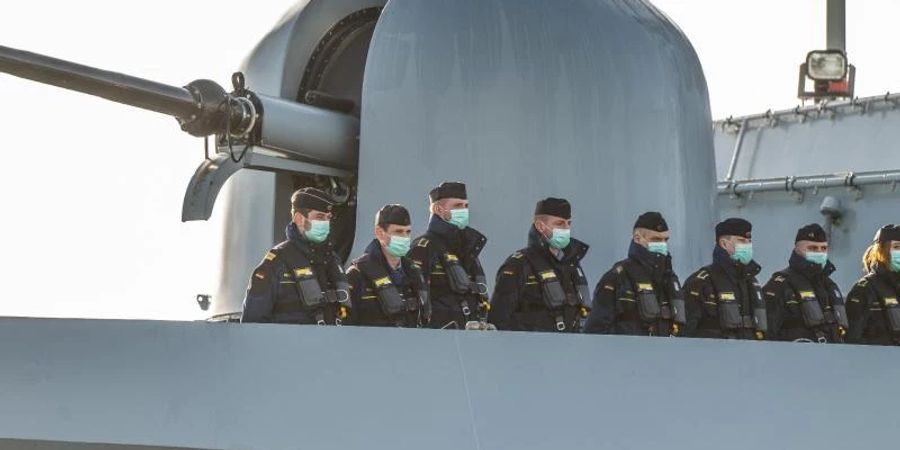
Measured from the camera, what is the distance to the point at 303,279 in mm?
8477

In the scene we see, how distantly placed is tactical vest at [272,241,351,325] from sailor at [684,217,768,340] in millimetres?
1857

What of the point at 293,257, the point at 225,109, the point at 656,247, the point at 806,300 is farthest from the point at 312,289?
the point at 806,300

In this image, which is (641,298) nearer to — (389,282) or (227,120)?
(389,282)

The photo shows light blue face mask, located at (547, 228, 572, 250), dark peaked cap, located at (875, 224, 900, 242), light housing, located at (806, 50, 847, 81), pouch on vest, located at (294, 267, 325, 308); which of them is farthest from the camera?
light housing, located at (806, 50, 847, 81)

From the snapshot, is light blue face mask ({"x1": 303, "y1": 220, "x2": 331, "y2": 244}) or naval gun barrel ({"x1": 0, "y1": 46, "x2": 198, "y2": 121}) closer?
light blue face mask ({"x1": 303, "y1": 220, "x2": 331, "y2": 244})

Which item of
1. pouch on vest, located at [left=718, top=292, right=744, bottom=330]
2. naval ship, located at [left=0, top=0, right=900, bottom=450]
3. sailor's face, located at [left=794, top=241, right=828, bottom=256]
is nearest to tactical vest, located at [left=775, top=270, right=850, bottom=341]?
sailor's face, located at [left=794, top=241, right=828, bottom=256]

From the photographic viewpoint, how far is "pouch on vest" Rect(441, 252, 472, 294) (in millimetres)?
9500

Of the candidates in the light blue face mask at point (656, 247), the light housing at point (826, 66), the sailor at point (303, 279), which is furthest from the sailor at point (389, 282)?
the light housing at point (826, 66)

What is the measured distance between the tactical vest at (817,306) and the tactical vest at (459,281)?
1.70 meters

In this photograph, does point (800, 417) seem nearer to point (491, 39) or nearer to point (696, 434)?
point (696, 434)

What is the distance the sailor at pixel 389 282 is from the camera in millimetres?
8875

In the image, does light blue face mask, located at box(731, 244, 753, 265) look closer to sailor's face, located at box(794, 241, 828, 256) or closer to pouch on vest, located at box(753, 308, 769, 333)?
pouch on vest, located at box(753, 308, 769, 333)

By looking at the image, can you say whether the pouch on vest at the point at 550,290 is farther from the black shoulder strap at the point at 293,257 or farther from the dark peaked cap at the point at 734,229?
the black shoulder strap at the point at 293,257

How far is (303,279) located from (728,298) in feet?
7.37
